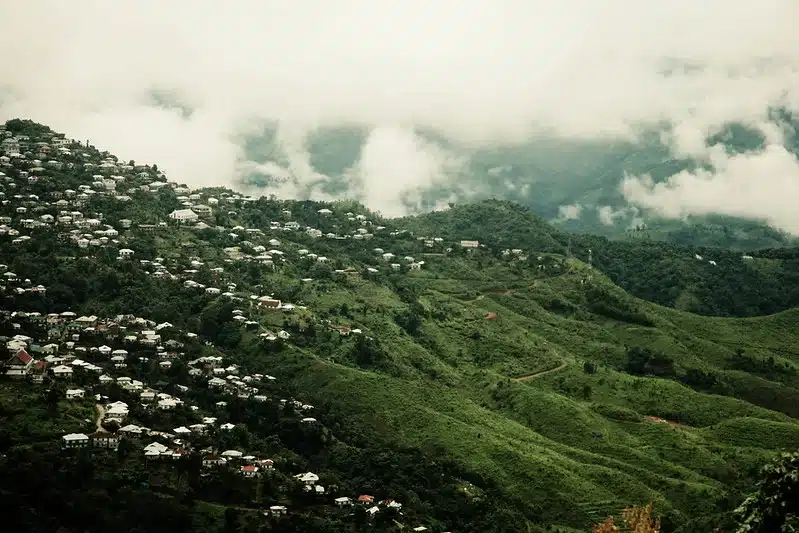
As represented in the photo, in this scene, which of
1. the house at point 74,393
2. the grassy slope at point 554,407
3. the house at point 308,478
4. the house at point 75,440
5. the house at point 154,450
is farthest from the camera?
the grassy slope at point 554,407

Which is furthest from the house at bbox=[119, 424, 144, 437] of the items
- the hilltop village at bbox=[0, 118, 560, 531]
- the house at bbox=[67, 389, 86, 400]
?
the house at bbox=[67, 389, 86, 400]

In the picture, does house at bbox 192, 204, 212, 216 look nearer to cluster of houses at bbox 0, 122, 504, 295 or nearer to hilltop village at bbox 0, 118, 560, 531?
cluster of houses at bbox 0, 122, 504, 295

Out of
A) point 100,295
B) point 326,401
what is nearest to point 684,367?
point 326,401

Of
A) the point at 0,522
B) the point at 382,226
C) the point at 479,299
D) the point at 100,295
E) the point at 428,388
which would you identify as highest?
the point at 382,226

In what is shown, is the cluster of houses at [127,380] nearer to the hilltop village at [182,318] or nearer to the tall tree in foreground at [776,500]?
the hilltop village at [182,318]

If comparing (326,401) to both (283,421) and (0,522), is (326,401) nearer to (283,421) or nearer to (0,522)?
(283,421)

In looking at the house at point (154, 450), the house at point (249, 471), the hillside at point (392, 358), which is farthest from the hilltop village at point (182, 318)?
the hillside at point (392, 358)
